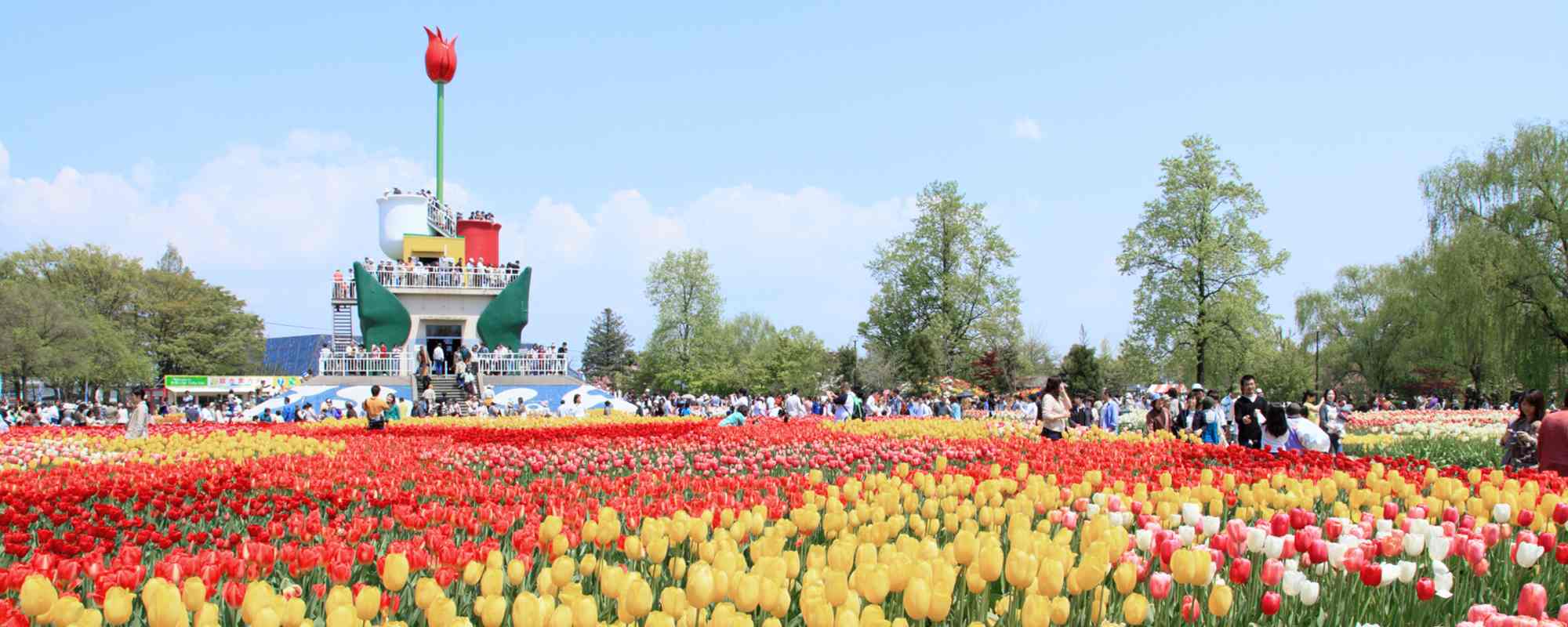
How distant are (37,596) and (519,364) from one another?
31703mm

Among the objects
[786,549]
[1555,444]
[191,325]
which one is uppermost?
[191,325]

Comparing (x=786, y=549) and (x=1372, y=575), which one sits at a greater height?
(x=1372, y=575)

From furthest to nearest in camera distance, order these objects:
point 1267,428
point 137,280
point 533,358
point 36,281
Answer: point 137,280, point 36,281, point 533,358, point 1267,428

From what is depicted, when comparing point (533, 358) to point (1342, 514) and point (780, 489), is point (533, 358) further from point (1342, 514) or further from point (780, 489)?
point (1342, 514)

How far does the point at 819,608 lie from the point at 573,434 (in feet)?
42.7

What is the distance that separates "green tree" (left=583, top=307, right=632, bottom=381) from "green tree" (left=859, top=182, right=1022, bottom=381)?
57695 mm

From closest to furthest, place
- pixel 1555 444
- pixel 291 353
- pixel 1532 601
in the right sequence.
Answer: pixel 1532 601 < pixel 1555 444 < pixel 291 353

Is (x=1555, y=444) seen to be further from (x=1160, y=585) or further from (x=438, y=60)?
(x=438, y=60)

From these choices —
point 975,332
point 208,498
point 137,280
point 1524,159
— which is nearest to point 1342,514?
point 208,498

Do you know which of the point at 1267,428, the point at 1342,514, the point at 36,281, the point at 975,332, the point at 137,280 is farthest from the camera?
the point at 137,280

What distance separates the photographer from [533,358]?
3406cm

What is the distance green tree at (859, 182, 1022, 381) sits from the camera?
4919cm

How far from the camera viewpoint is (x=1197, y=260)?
3694 centimetres

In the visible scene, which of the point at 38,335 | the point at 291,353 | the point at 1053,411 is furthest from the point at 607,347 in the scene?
the point at 1053,411
